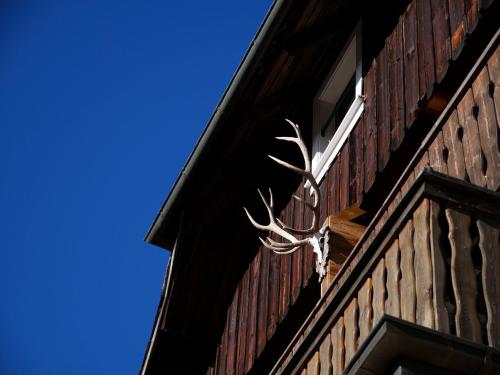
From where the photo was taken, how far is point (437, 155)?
797 cm

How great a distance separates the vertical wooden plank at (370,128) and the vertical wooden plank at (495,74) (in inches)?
73.6

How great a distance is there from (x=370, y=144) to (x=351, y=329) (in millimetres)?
3422

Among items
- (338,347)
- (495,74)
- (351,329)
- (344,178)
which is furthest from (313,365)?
(344,178)

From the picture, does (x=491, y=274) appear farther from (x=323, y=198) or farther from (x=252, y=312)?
(x=252, y=312)

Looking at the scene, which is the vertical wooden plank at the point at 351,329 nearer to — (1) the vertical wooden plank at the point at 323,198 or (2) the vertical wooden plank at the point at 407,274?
(2) the vertical wooden plank at the point at 407,274

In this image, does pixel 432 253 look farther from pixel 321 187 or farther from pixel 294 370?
pixel 321 187

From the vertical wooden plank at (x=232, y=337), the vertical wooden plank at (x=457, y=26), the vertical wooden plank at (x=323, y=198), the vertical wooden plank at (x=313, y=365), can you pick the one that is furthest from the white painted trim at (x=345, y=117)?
the vertical wooden plank at (x=313, y=365)

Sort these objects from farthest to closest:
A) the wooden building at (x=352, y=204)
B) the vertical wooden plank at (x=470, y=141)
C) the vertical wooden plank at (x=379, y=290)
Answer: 1. the vertical wooden plank at (x=470, y=141)
2. the vertical wooden plank at (x=379, y=290)
3. the wooden building at (x=352, y=204)

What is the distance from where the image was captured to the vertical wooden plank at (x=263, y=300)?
11.0m

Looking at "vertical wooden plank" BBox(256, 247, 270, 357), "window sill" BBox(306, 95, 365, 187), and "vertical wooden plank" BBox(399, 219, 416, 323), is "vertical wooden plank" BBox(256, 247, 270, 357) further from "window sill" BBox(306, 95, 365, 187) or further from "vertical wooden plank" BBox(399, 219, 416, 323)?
"vertical wooden plank" BBox(399, 219, 416, 323)

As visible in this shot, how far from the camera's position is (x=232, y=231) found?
12844 mm

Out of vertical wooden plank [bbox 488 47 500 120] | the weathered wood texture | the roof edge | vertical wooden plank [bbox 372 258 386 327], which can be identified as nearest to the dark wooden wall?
vertical wooden plank [bbox 488 47 500 120]

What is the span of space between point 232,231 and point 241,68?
2291 millimetres

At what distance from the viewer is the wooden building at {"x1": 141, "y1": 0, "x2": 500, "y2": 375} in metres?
5.66
